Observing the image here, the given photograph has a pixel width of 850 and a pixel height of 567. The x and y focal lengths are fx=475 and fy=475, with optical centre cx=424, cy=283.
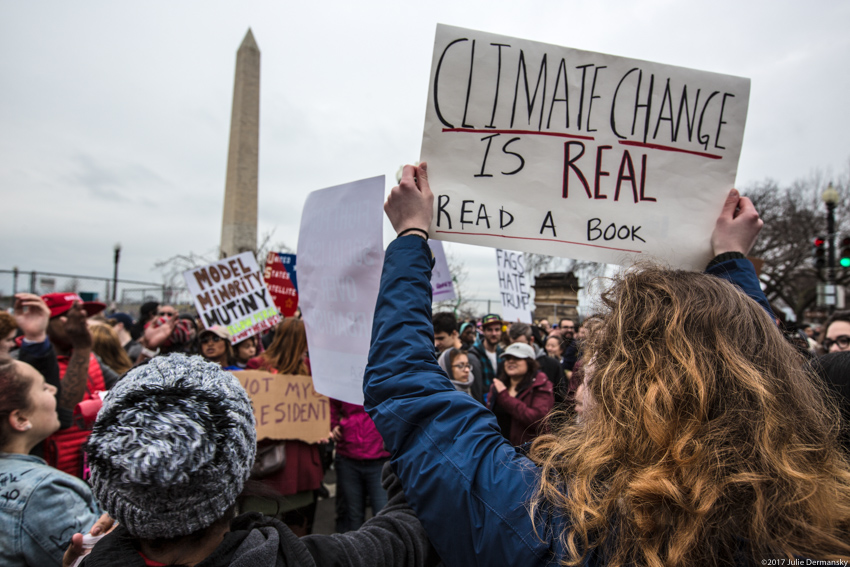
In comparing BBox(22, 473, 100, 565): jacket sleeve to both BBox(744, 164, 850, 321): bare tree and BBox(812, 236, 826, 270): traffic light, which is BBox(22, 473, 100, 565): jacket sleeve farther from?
BBox(744, 164, 850, 321): bare tree

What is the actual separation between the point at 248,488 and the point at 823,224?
1191 inches

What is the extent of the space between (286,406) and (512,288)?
4.71 meters

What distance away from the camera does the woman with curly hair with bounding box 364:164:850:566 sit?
780 millimetres

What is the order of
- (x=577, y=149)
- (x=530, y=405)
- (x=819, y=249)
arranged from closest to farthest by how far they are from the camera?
(x=577, y=149)
(x=530, y=405)
(x=819, y=249)

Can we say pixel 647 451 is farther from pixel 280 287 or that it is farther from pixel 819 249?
pixel 819 249

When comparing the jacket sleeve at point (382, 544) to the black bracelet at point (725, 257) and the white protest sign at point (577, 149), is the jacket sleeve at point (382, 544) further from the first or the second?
the black bracelet at point (725, 257)

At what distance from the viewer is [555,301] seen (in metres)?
16.7

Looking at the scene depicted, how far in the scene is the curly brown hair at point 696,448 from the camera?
771 millimetres

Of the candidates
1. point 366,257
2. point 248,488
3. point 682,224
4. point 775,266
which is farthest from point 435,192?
point 775,266

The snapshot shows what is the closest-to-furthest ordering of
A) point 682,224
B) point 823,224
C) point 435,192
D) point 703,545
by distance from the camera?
point 703,545 → point 435,192 → point 682,224 → point 823,224

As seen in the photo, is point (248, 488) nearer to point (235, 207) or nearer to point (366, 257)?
point (366, 257)

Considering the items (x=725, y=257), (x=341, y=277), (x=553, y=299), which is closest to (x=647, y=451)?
(x=725, y=257)

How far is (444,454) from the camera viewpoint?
0.98 m

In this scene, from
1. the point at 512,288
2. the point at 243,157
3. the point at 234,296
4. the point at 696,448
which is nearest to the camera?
the point at 696,448
